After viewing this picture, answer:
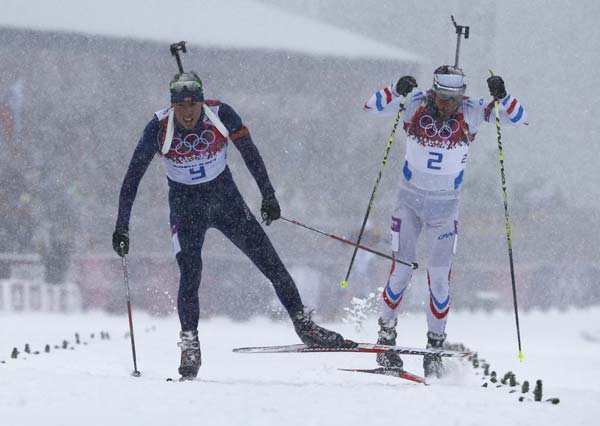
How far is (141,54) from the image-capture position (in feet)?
63.7

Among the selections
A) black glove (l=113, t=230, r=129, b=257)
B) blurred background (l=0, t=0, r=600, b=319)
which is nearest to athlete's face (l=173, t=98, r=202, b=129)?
black glove (l=113, t=230, r=129, b=257)

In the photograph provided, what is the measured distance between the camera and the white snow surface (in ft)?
65.1

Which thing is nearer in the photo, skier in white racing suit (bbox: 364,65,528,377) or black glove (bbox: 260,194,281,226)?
black glove (bbox: 260,194,281,226)

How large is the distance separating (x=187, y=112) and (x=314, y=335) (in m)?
1.63

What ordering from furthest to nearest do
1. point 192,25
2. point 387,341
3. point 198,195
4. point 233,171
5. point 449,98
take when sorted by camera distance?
point 192,25 → point 233,171 → point 387,341 → point 449,98 → point 198,195

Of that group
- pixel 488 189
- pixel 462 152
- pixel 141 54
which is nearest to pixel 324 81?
pixel 141 54

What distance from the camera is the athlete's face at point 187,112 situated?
5363 mm

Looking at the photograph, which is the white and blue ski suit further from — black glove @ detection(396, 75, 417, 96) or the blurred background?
the blurred background

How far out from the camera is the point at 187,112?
5379mm

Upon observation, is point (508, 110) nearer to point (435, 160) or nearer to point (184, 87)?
point (435, 160)

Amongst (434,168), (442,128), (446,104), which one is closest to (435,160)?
(434,168)

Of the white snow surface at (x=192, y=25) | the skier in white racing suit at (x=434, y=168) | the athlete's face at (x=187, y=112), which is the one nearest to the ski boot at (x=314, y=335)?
the skier in white racing suit at (x=434, y=168)

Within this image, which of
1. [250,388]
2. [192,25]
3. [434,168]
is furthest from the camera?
[192,25]

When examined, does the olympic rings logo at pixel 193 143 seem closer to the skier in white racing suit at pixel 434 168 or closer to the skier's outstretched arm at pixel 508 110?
the skier in white racing suit at pixel 434 168
